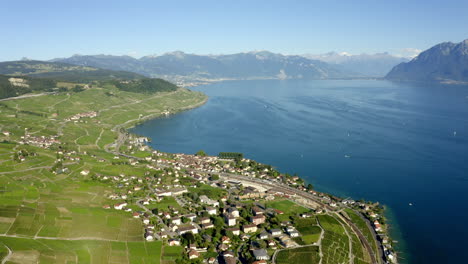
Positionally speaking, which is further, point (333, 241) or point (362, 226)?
point (362, 226)

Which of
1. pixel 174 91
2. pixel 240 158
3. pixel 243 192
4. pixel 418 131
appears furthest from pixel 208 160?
pixel 174 91

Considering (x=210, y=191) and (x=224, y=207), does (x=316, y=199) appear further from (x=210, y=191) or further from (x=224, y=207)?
(x=210, y=191)

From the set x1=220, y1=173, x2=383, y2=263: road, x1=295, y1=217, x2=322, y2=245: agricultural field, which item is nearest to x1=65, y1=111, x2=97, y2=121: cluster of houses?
x1=220, y1=173, x2=383, y2=263: road

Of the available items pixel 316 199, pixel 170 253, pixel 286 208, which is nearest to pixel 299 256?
pixel 286 208

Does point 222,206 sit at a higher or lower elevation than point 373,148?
lower

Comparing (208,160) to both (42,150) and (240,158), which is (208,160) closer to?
(240,158)

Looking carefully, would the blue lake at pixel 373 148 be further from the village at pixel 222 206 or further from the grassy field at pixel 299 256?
the grassy field at pixel 299 256

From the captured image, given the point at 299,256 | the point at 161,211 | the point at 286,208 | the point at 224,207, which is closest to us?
the point at 299,256

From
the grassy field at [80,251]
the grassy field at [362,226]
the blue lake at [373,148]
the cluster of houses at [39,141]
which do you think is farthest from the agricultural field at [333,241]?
the cluster of houses at [39,141]

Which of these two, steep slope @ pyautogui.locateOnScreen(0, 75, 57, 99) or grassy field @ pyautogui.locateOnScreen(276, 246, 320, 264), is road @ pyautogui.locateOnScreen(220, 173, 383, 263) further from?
steep slope @ pyautogui.locateOnScreen(0, 75, 57, 99)
